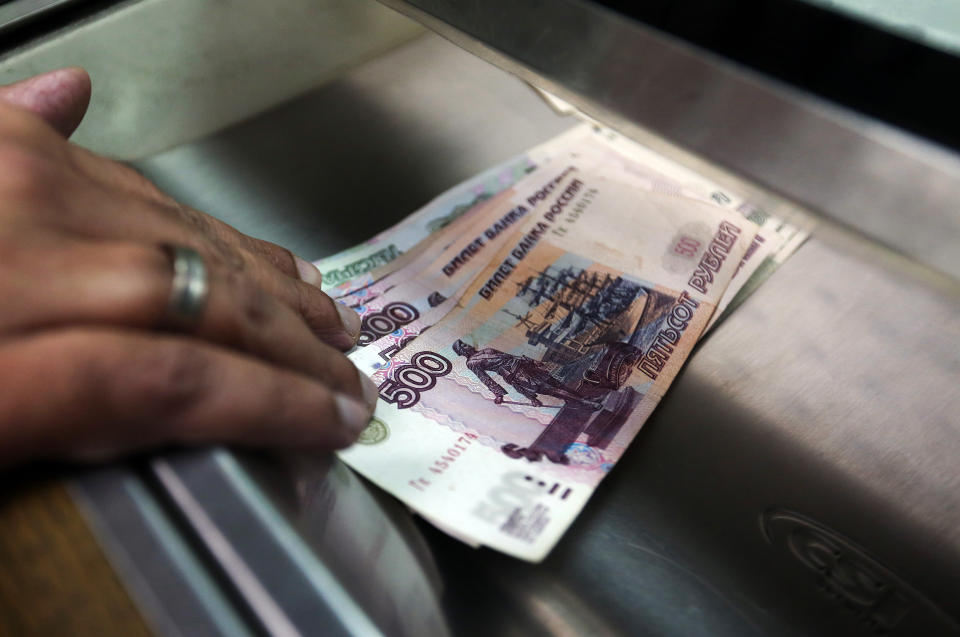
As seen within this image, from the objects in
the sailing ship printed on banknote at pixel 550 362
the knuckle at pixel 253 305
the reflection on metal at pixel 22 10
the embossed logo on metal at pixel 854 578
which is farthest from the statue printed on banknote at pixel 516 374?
the reflection on metal at pixel 22 10

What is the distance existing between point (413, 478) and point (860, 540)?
43cm

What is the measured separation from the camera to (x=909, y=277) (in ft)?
1.35

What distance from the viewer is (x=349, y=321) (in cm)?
72

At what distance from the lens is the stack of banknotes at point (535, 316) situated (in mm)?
656

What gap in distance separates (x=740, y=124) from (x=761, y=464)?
428 millimetres

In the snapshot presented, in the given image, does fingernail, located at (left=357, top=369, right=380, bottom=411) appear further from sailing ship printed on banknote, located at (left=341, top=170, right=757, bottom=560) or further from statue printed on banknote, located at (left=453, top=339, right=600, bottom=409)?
statue printed on banknote, located at (left=453, top=339, right=600, bottom=409)

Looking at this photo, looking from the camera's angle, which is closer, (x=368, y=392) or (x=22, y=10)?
(x=368, y=392)

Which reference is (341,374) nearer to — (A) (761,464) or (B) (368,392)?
(B) (368,392)

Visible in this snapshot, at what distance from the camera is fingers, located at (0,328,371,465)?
0.37 m

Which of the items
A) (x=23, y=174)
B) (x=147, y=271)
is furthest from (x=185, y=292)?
(x=23, y=174)

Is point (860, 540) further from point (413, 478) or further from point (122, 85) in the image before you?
point (122, 85)

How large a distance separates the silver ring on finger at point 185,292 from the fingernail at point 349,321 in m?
0.27

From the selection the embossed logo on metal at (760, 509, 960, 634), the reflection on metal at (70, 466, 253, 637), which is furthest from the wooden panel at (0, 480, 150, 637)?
the embossed logo on metal at (760, 509, 960, 634)

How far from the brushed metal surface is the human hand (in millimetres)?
120
